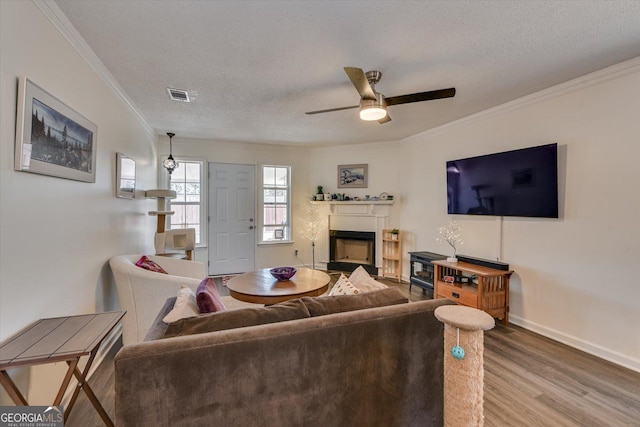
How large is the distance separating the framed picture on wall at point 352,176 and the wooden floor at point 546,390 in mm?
3466

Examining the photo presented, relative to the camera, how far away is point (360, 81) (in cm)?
212

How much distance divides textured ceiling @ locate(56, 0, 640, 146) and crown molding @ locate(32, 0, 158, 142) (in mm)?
42

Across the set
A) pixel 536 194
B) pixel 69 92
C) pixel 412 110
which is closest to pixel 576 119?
pixel 536 194

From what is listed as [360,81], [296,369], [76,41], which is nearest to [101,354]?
[296,369]

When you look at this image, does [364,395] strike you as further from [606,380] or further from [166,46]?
[166,46]

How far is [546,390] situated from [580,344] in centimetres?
100

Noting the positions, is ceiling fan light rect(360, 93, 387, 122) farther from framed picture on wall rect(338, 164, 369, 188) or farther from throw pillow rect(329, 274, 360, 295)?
framed picture on wall rect(338, 164, 369, 188)

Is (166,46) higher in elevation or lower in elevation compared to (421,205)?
higher

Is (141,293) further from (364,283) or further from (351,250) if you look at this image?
(351,250)

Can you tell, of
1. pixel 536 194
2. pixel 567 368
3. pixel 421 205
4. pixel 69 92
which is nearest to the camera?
pixel 69 92

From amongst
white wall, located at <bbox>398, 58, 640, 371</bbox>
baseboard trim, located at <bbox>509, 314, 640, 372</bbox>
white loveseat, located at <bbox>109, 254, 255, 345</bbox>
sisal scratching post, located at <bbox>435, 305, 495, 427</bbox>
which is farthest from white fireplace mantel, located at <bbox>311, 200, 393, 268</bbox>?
sisal scratching post, located at <bbox>435, 305, 495, 427</bbox>

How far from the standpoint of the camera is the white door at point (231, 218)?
5.30 metres

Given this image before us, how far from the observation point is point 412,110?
3.55 metres

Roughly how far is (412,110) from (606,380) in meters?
3.06
